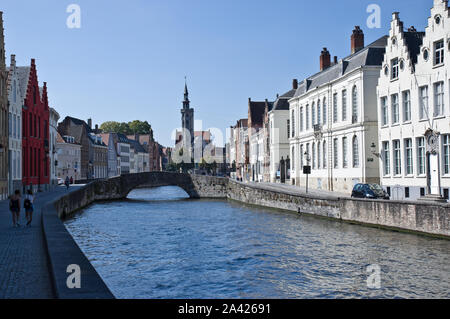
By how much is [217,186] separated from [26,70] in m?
23.3

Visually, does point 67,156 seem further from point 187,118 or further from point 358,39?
point 187,118

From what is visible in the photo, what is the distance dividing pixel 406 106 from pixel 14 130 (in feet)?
83.2

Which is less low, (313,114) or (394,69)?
(394,69)

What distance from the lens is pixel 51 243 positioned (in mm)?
11266

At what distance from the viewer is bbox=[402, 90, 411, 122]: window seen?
2808 centimetres

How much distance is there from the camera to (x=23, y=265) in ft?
32.8

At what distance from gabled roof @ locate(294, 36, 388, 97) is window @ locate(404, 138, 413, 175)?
7.44 metres

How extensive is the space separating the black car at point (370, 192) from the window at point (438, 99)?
4.94 metres

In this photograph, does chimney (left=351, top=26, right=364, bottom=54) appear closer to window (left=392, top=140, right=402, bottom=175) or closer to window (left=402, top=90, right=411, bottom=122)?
window (left=402, top=90, right=411, bottom=122)

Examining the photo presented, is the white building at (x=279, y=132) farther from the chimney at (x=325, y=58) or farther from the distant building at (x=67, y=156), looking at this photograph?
the distant building at (x=67, y=156)

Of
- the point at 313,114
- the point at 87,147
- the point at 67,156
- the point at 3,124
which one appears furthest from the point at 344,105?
the point at 87,147

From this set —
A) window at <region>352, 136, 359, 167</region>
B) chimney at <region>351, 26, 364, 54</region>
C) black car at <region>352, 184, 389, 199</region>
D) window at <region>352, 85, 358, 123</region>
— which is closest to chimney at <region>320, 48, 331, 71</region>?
chimney at <region>351, 26, 364, 54</region>

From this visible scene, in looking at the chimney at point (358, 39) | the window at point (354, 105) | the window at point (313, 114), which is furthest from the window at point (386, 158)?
the chimney at point (358, 39)
